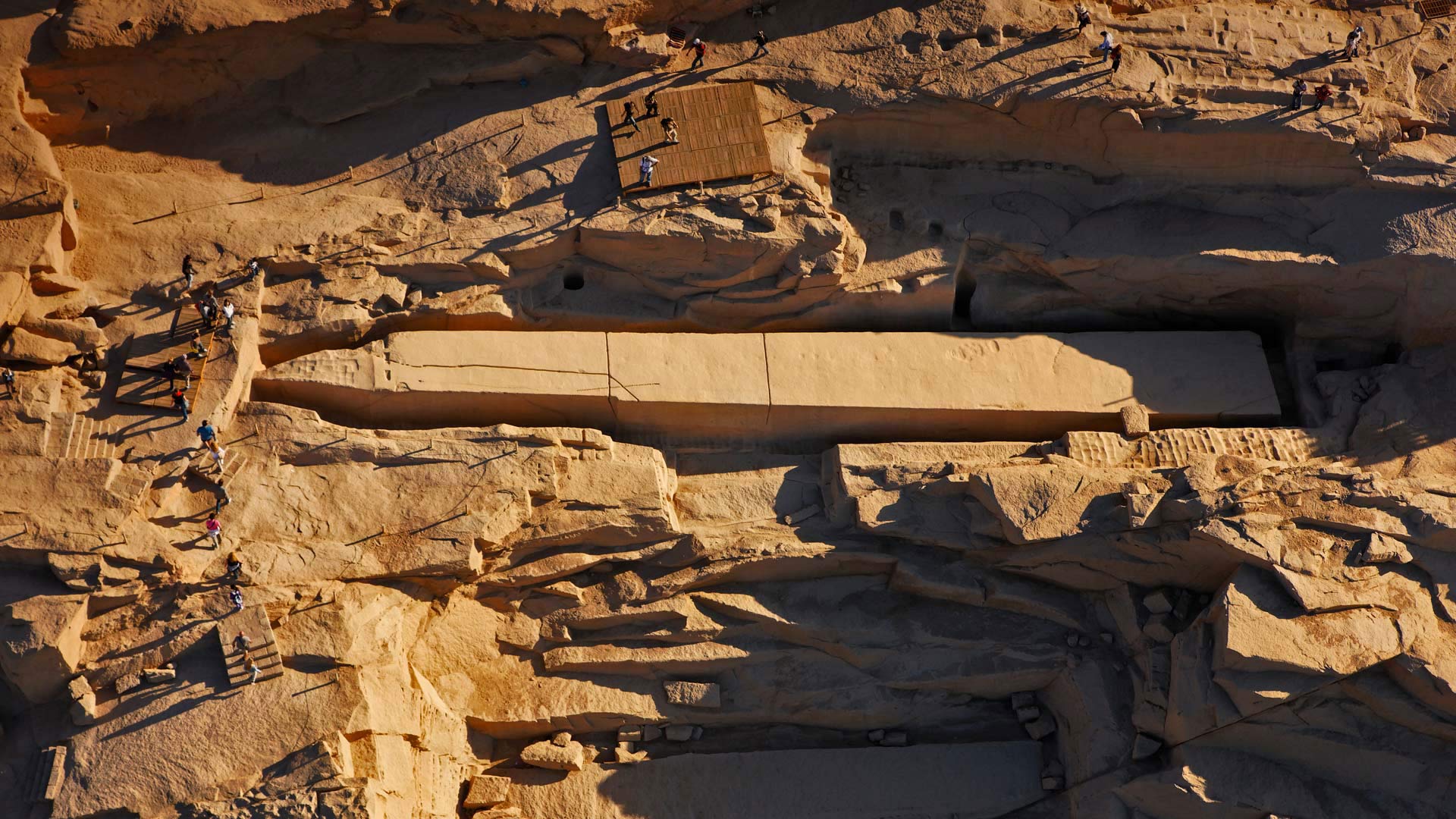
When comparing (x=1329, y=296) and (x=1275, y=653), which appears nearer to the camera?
(x=1275, y=653)

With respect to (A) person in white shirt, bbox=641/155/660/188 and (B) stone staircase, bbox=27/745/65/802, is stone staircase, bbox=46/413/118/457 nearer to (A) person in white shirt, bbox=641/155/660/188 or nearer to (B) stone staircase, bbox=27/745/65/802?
(B) stone staircase, bbox=27/745/65/802

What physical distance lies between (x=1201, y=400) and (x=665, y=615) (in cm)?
663

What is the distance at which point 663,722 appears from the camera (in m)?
15.0

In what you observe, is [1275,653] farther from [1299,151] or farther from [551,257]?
[551,257]

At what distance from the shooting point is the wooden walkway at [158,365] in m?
14.3

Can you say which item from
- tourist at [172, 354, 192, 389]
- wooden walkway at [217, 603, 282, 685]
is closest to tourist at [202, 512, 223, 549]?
wooden walkway at [217, 603, 282, 685]

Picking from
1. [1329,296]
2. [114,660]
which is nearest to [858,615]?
[1329,296]

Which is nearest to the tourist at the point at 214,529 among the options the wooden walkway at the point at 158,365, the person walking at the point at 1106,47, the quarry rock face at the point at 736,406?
the quarry rock face at the point at 736,406

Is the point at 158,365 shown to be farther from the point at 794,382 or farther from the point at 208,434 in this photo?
the point at 794,382

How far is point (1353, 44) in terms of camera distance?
15859 mm

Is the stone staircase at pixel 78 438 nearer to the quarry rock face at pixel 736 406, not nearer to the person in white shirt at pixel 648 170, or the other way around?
the quarry rock face at pixel 736 406

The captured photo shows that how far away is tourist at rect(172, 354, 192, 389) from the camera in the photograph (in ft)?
47.0

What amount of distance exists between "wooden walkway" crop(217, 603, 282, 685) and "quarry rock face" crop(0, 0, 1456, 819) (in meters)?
0.04

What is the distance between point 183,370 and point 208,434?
0.80 m
